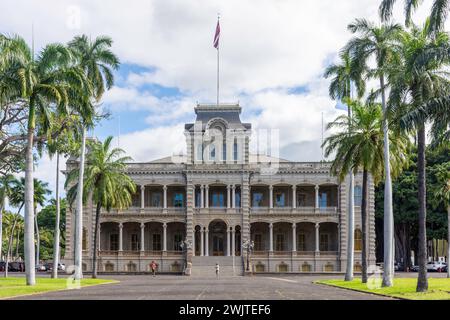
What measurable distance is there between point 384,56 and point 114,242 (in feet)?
148

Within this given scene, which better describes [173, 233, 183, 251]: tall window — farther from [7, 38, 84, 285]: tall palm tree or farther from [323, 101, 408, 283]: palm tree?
[7, 38, 84, 285]: tall palm tree

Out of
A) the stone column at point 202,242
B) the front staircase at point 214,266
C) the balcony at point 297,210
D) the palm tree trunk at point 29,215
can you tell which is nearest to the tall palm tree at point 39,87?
the palm tree trunk at point 29,215

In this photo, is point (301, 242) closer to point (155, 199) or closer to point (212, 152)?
point (212, 152)

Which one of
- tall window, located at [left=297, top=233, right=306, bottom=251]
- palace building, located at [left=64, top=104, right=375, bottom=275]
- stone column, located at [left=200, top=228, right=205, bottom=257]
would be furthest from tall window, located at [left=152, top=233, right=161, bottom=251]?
tall window, located at [left=297, top=233, right=306, bottom=251]

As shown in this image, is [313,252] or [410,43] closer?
[410,43]

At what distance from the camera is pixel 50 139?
136 feet

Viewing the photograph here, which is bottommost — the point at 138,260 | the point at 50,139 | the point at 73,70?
the point at 138,260

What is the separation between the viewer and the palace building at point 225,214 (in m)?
75.1

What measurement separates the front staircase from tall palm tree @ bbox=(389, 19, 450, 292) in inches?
1453
